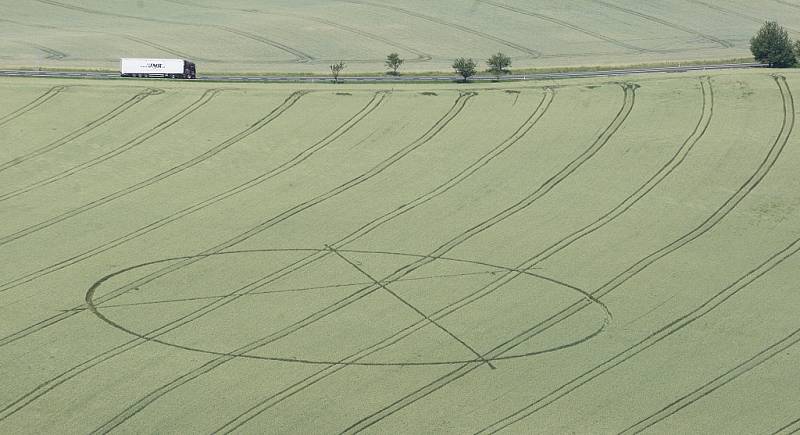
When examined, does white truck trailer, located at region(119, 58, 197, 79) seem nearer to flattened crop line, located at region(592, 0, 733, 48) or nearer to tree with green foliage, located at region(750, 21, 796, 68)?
tree with green foliage, located at region(750, 21, 796, 68)

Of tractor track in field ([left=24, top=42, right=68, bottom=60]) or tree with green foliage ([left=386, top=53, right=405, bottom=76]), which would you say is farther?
tractor track in field ([left=24, top=42, right=68, bottom=60])

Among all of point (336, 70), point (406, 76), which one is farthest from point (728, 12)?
point (336, 70)

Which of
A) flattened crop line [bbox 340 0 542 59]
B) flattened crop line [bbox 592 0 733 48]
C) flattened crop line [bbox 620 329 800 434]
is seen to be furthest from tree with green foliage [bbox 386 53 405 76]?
flattened crop line [bbox 620 329 800 434]

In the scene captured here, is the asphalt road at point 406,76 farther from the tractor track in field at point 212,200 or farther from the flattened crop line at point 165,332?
the flattened crop line at point 165,332

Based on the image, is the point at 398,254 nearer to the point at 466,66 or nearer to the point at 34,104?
the point at 34,104

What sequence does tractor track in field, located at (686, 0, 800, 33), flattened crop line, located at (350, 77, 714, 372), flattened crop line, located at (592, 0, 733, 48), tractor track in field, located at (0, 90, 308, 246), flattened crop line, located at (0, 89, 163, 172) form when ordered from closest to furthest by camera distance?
1. flattened crop line, located at (350, 77, 714, 372)
2. tractor track in field, located at (0, 90, 308, 246)
3. flattened crop line, located at (0, 89, 163, 172)
4. flattened crop line, located at (592, 0, 733, 48)
5. tractor track in field, located at (686, 0, 800, 33)

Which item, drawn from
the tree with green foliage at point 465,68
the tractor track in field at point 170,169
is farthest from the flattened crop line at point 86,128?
the tree with green foliage at point 465,68

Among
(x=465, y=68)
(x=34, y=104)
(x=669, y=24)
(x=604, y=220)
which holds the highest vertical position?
(x=669, y=24)
